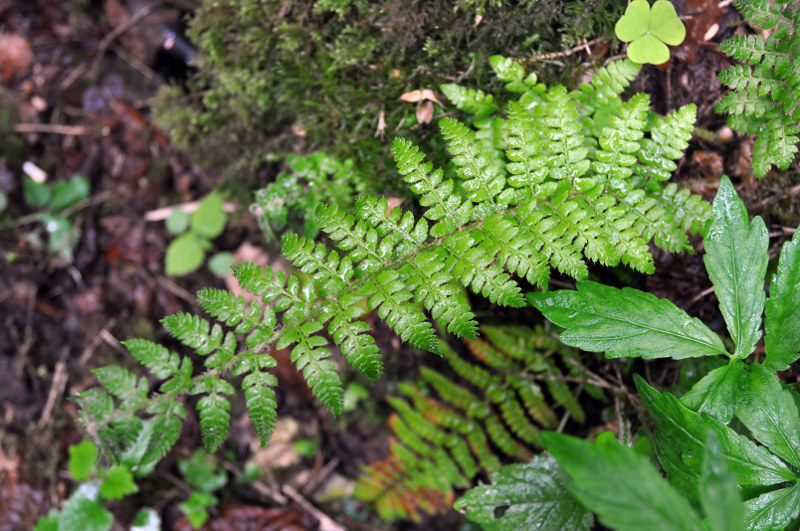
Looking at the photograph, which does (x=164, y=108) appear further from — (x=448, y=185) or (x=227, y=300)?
(x=448, y=185)

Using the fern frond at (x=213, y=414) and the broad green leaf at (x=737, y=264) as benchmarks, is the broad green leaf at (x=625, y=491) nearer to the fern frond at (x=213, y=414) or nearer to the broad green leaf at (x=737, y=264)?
the broad green leaf at (x=737, y=264)

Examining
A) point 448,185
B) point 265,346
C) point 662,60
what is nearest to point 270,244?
point 265,346

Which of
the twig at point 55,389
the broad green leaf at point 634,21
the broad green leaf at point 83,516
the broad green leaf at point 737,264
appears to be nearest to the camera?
the broad green leaf at point 737,264

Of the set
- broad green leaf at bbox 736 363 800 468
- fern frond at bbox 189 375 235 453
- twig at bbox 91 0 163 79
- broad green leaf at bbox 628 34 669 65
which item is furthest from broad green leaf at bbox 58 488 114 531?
broad green leaf at bbox 628 34 669 65

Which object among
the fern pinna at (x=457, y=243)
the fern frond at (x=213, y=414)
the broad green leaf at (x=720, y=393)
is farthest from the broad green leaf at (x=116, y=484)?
the broad green leaf at (x=720, y=393)

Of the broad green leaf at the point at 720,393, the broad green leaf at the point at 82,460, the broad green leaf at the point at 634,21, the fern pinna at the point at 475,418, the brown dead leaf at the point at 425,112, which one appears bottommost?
the broad green leaf at the point at 82,460

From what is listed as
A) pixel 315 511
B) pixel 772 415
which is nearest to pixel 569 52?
pixel 772 415

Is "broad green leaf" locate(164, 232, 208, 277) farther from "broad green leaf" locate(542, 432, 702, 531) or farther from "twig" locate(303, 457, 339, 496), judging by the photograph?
"broad green leaf" locate(542, 432, 702, 531)
